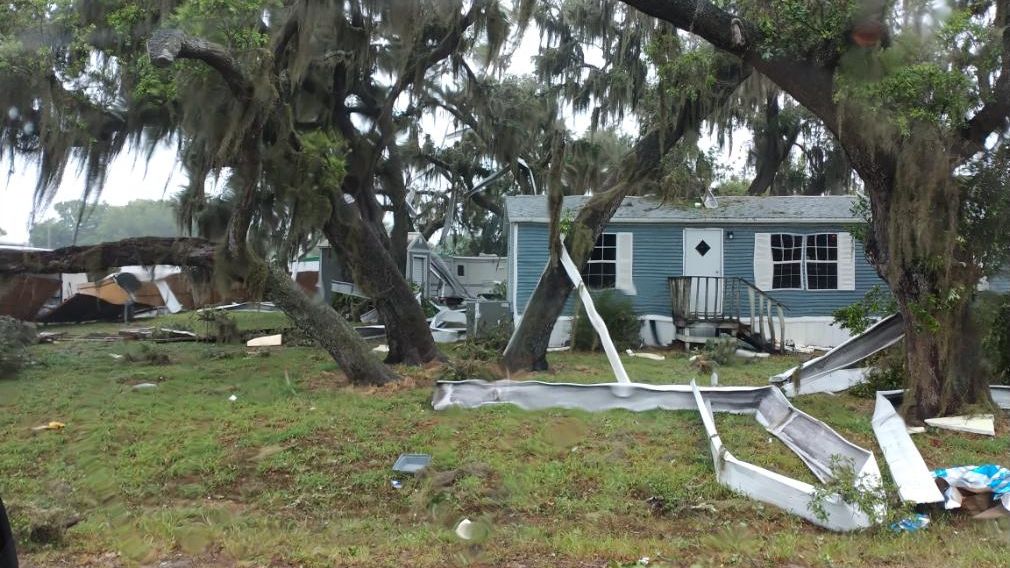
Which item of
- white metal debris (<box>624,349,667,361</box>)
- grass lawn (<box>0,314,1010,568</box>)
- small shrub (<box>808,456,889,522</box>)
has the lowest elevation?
grass lawn (<box>0,314,1010,568</box>)

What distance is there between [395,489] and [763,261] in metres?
12.9

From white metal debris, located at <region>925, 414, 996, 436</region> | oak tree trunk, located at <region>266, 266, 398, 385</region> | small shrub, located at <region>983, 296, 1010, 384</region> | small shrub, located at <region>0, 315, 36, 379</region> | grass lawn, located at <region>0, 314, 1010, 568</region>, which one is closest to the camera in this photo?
grass lawn, located at <region>0, 314, 1010, 568</region>

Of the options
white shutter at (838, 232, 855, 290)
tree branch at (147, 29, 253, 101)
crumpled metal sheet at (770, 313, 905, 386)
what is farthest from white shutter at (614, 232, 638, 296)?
tree branch at (147, 29, 253, 101)

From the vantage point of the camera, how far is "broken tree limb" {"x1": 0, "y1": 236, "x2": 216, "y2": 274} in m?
10.3

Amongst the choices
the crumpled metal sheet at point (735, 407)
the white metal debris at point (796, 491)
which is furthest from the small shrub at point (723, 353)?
the white metal debris at point (796, 491)

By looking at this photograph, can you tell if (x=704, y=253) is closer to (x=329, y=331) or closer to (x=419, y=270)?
(x=329, y=331)

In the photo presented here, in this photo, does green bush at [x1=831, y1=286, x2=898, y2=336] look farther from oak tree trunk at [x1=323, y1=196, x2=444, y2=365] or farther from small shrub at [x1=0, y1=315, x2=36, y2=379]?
small shrub at [x1=0, y1=315, x2=36, y2=379]

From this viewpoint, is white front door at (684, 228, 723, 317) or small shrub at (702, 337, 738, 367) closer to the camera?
small shrub at (702, 337, 738, 367)

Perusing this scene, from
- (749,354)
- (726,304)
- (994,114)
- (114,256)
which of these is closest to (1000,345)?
(994,114)

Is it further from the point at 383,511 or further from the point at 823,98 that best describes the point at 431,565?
the point at 823,98

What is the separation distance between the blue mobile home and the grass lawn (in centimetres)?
744

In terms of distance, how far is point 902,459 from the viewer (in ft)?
18.9

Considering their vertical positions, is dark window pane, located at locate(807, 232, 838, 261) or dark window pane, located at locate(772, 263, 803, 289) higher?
dark window pane, located at locate(807, 232, 838, 261)

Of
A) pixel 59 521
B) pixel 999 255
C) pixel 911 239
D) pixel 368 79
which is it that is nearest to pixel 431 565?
pixel 59 521
